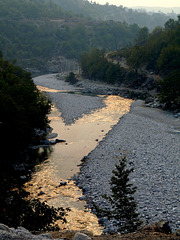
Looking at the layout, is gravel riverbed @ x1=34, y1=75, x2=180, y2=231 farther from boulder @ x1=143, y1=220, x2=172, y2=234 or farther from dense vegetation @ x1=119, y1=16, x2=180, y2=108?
dense vegetation @ x1=119, y1=16, x2=180, y2=108

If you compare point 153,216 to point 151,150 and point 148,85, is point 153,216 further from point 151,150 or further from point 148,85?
point 148,85

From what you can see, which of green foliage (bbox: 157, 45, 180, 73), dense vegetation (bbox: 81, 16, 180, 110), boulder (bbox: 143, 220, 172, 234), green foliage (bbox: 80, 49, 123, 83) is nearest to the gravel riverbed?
boulder (bbox: 143, 220, 172, 234)

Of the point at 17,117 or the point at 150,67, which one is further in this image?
the point at 150,67

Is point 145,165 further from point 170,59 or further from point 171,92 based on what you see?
point 170,59

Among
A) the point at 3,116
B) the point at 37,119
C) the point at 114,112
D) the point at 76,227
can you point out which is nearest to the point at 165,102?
the point at 114,112

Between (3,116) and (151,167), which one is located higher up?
(3,116)

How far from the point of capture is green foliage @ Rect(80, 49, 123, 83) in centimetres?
10938

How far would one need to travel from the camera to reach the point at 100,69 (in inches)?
4766

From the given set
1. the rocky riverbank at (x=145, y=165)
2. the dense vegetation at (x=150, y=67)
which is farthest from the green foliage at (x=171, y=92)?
the rocky riverbank at (x=145, y=165)

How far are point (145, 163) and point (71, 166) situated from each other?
9299 mm

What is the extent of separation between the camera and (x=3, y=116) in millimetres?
33594

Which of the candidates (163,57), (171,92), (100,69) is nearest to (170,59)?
(163,57)

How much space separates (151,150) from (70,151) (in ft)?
38.0

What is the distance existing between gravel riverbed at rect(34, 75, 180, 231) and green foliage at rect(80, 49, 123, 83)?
5292 centimetres
